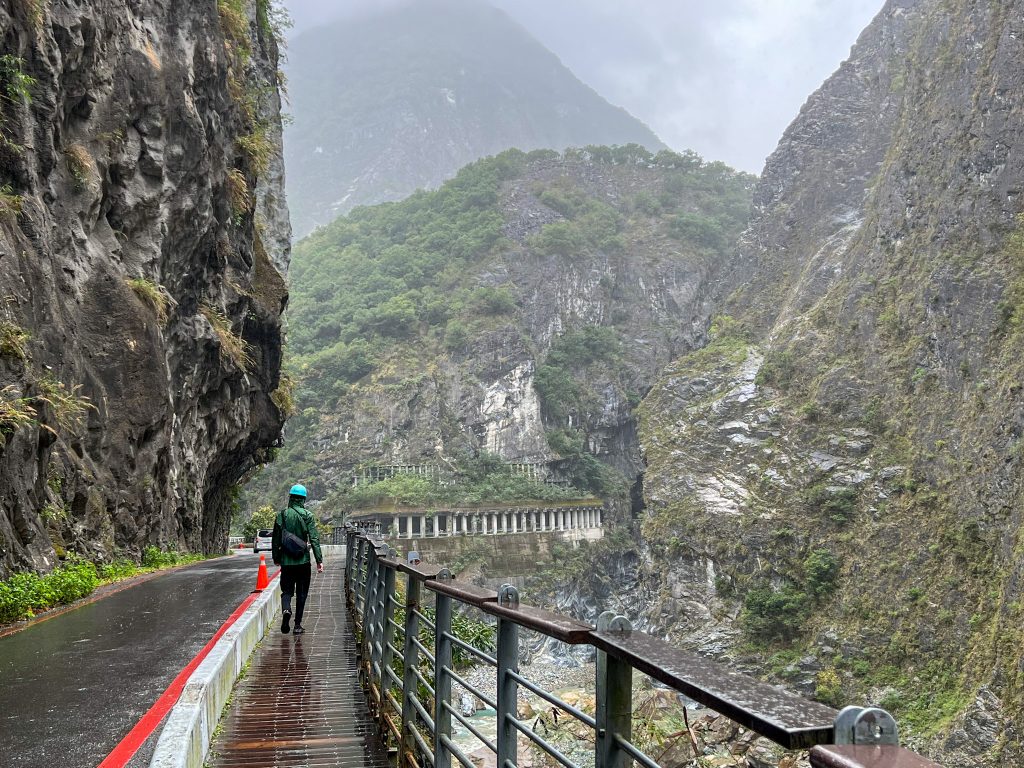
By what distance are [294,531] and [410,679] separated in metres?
4.47

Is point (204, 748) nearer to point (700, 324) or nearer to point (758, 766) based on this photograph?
point (758, 766)

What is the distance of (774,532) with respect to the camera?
42.0 meters

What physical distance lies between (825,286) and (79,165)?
5254cm

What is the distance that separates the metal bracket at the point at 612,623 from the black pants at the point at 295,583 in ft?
25.7

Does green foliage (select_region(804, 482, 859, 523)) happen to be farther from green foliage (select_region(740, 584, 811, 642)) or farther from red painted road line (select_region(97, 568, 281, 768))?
red painted road line (select_region(97, 568, 281, 768))

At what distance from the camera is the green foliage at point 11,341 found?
35.5 feet

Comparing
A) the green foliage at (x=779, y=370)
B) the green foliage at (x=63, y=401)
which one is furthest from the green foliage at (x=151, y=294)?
the green foliage at (x=779, y=370)

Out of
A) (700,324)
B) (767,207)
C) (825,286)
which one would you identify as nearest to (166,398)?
(825,286)

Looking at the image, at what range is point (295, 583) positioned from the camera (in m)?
9.99

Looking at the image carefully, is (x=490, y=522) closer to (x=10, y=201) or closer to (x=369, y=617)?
(x=10, y=201)

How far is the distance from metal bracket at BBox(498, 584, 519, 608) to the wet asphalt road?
3.18 meters

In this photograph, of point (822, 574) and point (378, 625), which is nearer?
point (378, 625)

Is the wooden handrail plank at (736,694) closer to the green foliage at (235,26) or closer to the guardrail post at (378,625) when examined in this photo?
the guardrail post at (378,625)

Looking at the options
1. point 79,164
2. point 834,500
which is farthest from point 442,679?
point 834,500
